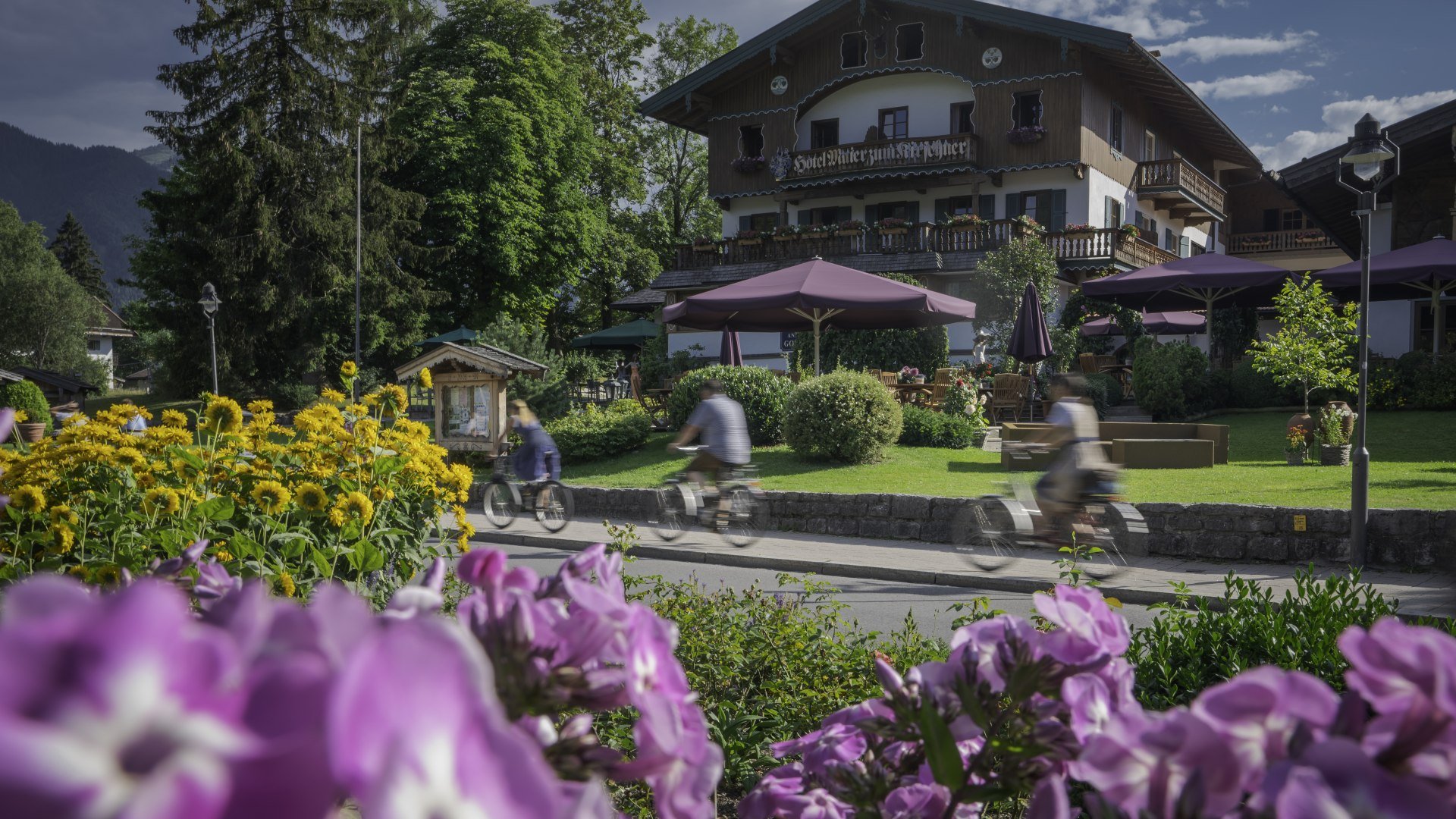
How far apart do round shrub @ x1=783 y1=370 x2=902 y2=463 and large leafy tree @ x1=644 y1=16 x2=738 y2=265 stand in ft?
103

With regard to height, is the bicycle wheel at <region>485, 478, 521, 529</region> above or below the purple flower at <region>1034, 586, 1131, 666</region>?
below

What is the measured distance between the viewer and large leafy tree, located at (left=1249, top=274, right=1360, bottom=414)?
54.6 ft

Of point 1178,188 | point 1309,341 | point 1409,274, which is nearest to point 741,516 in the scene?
point 1309,341

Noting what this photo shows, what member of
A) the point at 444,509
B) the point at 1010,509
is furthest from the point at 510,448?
the point at 444,509

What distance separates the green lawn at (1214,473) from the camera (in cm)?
1128

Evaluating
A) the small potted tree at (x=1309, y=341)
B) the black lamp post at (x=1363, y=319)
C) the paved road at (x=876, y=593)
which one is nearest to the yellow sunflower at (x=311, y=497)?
the paved road at (x=876, y=593)

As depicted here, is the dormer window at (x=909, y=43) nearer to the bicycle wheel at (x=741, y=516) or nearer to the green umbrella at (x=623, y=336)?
the green umbrella at (x=623, y=336)

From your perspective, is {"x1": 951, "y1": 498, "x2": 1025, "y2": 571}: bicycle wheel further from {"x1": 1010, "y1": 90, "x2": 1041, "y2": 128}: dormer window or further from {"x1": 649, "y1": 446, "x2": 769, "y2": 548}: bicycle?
{"x1": 1010, "y1": 90, "x2": 1041, "y2": 128}: dormer window

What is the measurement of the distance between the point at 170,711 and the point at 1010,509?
9707mm

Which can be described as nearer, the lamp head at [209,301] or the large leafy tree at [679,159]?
the lamp head at [209,301]

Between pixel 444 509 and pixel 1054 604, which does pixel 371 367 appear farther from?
A: pixel 1054 604

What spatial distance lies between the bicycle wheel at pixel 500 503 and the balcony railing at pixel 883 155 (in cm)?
2131

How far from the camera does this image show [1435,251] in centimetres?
1842

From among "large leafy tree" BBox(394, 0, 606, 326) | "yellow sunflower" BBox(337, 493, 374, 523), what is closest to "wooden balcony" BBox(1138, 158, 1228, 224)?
"large leafy tree" BBox(394, 0, 606, 326)
